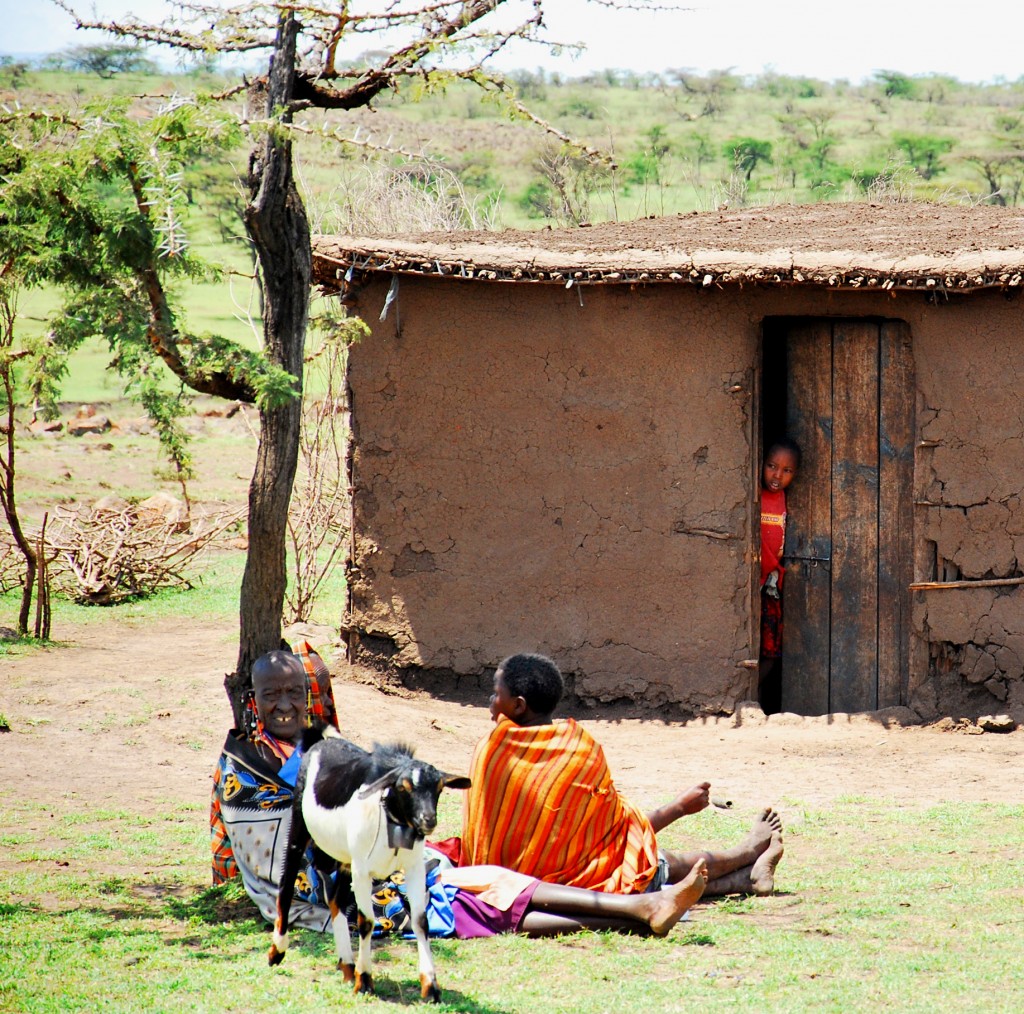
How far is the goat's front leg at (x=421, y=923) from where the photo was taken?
3535mm

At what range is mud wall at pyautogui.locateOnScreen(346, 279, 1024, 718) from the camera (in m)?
7.05

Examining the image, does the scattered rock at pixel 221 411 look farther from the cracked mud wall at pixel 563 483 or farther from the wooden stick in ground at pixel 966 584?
the wooden stick in ground at pixel 966 584

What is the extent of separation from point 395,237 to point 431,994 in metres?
5.13

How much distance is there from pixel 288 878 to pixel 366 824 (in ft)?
1.60

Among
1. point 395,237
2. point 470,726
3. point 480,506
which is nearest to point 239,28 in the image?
point 395,237

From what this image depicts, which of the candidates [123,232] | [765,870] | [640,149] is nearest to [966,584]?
[765,870]

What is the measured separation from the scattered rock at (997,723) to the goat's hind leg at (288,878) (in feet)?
14.5

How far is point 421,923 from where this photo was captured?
3.53 meters

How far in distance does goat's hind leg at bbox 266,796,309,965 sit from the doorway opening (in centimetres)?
442

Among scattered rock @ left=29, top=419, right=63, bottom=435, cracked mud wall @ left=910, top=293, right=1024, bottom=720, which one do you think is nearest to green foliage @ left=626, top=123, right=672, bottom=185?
scattered rock @ left=29, top=419, right=63, bottom=435

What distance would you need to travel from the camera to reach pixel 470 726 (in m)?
7.32

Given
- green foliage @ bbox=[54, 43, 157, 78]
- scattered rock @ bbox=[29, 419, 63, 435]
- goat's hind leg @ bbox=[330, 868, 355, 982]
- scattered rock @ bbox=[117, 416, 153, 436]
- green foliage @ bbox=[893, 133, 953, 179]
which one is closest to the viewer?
goat's hind leg @ bbox=[330, 868, 355, 982]

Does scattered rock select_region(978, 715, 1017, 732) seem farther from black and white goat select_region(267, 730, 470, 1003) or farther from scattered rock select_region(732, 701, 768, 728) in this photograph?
black and white goat select_region(267, 730, 470, 1003)

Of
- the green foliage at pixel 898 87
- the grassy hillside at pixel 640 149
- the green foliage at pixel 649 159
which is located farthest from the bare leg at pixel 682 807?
the green foliage at pixel 898 87
